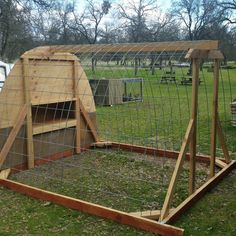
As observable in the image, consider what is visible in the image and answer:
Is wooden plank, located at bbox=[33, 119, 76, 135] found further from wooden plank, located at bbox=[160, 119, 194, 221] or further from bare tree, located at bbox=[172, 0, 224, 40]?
bare tree, located at bbox=[172, 0, 224, 40]

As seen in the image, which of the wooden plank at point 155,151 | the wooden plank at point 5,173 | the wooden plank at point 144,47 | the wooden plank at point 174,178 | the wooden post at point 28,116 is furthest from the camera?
the wooden plank at point 155,151

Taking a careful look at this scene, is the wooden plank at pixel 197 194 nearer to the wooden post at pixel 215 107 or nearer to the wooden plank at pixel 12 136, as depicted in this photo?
the wooden post at pixel 215 107

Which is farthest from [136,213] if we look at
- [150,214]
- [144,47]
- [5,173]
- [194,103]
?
[5,173]

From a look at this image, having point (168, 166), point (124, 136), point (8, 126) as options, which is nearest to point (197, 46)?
point (168, 166)

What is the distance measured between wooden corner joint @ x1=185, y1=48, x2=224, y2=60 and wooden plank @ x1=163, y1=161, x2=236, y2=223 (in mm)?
1701

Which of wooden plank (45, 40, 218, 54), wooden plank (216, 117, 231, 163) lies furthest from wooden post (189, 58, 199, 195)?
wooden plank (216, 117, 231, 163)

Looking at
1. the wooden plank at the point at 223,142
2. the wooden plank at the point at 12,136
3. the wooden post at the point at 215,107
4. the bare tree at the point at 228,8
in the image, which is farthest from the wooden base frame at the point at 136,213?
the bare tree at the point at 228,8

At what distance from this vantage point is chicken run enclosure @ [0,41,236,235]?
447cm

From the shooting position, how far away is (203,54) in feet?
14.7

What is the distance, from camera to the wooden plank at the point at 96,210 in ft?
12.7

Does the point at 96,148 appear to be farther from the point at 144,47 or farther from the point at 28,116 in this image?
the point at 144,47

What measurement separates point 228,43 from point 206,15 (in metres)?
10.9

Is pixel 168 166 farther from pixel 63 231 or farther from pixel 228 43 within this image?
pixel 228 43

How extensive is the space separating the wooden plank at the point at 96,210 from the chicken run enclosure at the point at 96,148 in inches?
0.4
